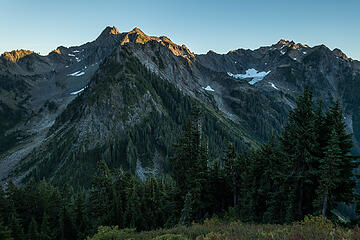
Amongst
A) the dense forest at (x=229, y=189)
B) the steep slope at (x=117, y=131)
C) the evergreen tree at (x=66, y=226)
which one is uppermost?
the steep slope at (x=117, y=131)

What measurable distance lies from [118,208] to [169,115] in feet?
347

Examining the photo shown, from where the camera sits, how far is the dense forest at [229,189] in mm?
20516

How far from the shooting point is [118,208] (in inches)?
1454

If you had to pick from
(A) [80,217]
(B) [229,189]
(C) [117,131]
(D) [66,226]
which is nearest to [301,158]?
(B) [229,189]

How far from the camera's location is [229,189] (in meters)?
31.1

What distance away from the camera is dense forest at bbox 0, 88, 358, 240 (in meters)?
20.5

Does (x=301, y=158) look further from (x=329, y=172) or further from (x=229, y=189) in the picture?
(x=229, y=189)

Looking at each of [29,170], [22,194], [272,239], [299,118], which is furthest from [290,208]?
[29,170]

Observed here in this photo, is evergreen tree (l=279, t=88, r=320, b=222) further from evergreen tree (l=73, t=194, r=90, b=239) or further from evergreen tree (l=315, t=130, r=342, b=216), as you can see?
evergreen tree (l=73, t=194, r=90, b=239)

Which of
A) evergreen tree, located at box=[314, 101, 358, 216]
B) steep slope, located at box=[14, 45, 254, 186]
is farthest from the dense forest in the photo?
steep slope, located at box=[14, 45, 254, 186]

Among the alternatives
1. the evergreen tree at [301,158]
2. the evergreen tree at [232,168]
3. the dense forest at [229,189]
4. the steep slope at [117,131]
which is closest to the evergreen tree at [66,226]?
the dense forest at [229,189]

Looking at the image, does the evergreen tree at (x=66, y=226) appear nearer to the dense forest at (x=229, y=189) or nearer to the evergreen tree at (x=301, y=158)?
the dense forest at (x=229, y=189)

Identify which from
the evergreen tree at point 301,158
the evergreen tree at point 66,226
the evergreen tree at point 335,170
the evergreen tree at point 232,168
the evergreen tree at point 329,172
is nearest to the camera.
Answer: the evergreen tree at point 329,172

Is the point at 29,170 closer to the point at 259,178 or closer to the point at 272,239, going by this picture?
the point at 259,178
